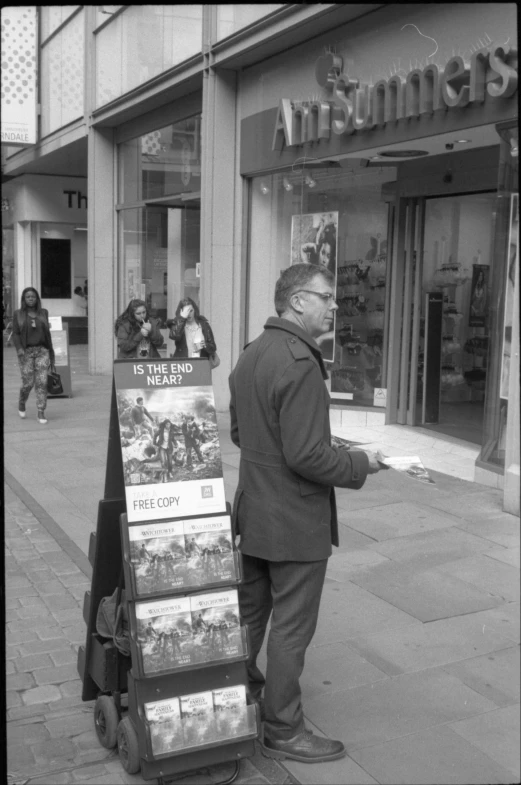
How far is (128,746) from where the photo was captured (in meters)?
3.29

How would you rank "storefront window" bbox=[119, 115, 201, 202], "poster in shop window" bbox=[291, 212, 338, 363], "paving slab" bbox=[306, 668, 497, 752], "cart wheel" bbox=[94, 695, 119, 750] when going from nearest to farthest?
1. "cart wheel" bbox=[94, 695, 119, 750]
2. "paving slab" bbox=[306, 668, 497, 752]
3. "poster in shop window" bbox=[291, 212, 338, 363]
4. "storefront window" bbox=[119, 115, 201, 202]

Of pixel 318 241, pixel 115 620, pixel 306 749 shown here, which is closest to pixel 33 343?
pixel 318 241

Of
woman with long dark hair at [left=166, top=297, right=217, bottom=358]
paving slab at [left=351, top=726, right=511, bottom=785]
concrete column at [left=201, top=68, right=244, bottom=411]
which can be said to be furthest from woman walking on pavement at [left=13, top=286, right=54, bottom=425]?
paving slab at [left=351, top=726, right=511, bottom=785]

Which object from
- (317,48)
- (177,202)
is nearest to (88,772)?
(317,48)

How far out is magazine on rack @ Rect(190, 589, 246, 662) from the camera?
335 centimetres

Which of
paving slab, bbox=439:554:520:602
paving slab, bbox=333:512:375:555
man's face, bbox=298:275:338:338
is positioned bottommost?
paving slab, bbox=333:512:375:555

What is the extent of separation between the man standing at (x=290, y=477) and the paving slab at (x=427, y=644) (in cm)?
88

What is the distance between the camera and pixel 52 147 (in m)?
19.3

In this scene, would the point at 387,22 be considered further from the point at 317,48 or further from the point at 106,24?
the point at 106,24

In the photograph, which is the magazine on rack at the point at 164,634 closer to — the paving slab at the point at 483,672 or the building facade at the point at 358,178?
the paving slab at the point at 483,672

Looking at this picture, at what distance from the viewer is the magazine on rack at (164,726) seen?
3195 mm

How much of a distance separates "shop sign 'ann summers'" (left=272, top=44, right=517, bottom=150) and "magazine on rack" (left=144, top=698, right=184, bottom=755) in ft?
17.9

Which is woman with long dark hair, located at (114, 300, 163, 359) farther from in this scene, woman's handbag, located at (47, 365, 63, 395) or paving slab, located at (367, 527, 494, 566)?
paving slab, located at (367, 527, 494, 566)

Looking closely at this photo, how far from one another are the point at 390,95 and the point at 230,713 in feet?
21.3
